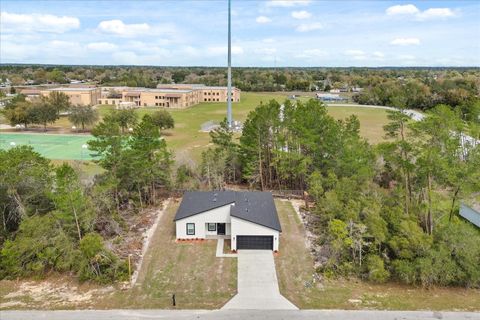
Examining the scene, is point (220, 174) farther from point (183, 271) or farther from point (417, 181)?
point (417, 181)

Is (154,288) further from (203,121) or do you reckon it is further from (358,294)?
(203,121)

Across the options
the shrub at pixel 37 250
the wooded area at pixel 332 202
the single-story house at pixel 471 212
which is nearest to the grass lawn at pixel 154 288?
the shrub at pixel 37 250

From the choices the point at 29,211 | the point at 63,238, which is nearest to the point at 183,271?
the point at 63,238

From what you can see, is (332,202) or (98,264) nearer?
(98,264)

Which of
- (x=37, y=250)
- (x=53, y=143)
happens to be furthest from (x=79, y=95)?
(x=37, y=250)

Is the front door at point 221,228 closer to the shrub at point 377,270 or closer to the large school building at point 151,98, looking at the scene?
the shrub at point 377,270

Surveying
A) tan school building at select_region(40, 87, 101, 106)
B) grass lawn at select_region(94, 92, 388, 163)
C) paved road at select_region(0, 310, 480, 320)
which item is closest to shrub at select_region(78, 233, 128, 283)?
paved road at select_region(0, 310, 480, 320)

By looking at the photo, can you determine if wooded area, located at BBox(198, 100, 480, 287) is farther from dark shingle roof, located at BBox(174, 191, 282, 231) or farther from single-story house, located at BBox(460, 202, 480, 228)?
dark shingle roof, located at BBox(174, 191, 282, 231)
